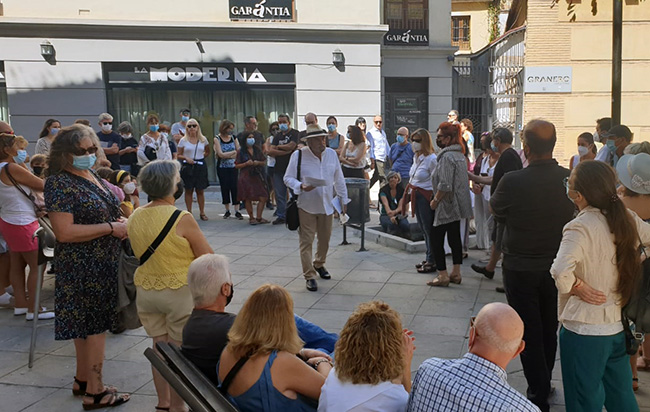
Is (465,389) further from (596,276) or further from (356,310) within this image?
(596,276)

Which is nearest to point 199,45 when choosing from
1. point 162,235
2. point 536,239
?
point 162,235

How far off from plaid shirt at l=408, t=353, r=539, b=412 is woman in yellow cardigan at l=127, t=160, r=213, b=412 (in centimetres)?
188

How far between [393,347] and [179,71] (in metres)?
13.5

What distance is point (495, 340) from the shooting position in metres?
2.32

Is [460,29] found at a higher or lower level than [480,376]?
higher

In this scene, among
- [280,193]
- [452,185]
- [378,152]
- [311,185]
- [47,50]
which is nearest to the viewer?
[452,185]

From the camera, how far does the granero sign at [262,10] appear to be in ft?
48.2

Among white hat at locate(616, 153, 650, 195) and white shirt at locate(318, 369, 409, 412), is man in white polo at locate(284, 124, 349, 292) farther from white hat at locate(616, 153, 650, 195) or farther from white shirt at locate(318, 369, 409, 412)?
white shirt at locate(318, 369, 409, 412)

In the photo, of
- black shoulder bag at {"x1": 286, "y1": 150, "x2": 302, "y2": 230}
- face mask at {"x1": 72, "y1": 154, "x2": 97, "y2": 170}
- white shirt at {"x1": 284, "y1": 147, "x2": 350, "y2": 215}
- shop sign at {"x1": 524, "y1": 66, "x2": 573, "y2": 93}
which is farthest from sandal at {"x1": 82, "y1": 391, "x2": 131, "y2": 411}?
shop sign at {"x1": 524, "y1": 66, "x2": 573, "y2": 93}

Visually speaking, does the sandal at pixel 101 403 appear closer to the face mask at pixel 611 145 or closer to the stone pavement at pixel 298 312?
the stone pavement at pixel 298 312

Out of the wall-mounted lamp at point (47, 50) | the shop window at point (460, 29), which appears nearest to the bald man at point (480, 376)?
the wall-mounted lamp at point (47, 50)

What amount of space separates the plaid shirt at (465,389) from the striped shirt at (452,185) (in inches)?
170

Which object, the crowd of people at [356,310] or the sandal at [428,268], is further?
the sandal at [428,268]

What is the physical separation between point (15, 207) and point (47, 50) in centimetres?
969
